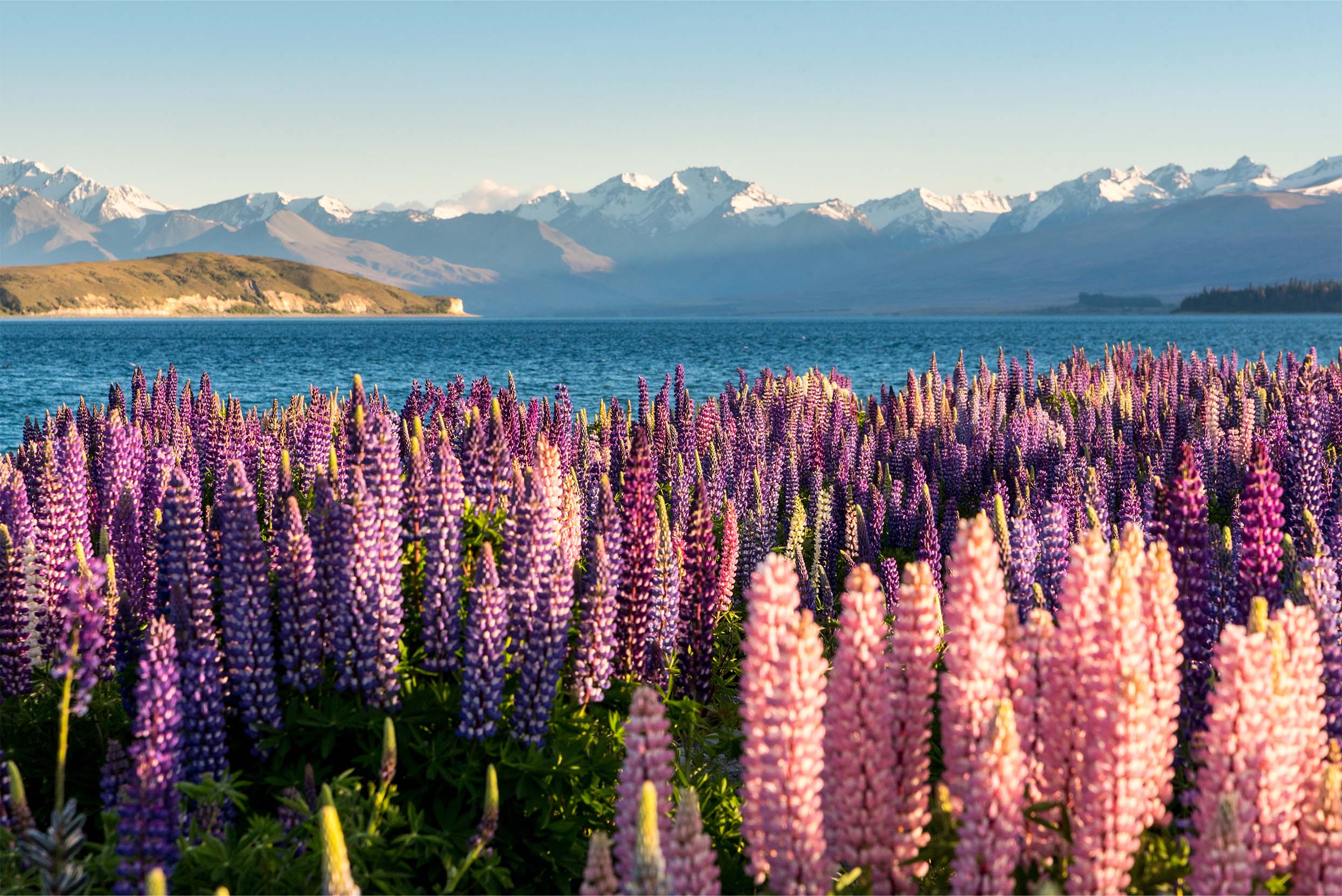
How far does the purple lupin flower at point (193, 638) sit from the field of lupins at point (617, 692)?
0.07 feet

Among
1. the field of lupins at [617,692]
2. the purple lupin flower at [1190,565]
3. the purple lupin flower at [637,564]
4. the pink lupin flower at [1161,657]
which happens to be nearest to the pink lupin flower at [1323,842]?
the field of lupins at [617,692]

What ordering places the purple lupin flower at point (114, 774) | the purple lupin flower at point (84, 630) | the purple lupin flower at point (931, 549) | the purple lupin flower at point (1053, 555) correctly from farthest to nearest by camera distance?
the purple lupin flower at point (931, 549) < the purple lupin flower at point (1053, 555) < the purple lupin flower at point (114, 774) < the purple lupin flower at point (84, 630)

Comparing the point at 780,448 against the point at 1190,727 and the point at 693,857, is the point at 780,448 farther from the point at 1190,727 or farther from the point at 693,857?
the point at 693,857

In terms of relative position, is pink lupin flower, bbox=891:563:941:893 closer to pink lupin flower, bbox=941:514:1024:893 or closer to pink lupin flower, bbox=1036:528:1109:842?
pink lupin flower, bbox=941:514:1024:893

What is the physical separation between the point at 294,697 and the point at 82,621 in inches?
50.7

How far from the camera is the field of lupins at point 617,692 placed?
11.8 feet

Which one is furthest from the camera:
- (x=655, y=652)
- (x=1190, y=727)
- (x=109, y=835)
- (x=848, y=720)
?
(x=655, y=652)

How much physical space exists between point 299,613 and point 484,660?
1.19 m

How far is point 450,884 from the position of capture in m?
4.44

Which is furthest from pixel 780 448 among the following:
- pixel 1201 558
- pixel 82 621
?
pixel 82 621

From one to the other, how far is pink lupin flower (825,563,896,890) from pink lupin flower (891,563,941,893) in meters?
0.04

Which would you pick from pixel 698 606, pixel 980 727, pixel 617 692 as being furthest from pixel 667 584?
pixel 980 727

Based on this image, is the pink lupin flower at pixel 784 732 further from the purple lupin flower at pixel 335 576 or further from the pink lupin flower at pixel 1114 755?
the purple lupin flower at pixel 335 576

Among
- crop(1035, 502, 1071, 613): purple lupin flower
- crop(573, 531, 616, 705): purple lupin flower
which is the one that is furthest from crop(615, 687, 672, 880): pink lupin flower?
crop(1035, 502, 1071, 613): purple lupin flower
